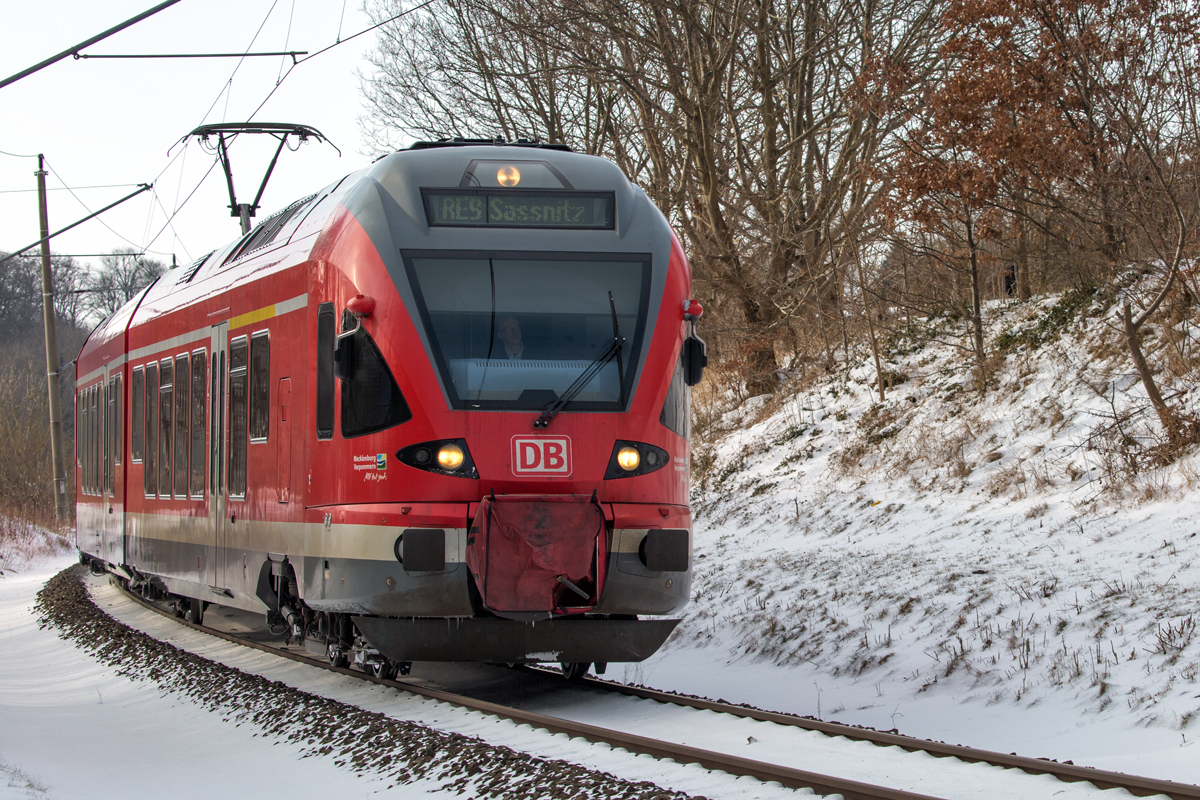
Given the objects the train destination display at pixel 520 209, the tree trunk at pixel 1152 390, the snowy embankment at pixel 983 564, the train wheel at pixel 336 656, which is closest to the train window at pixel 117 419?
the train wheel at pixel 336 656

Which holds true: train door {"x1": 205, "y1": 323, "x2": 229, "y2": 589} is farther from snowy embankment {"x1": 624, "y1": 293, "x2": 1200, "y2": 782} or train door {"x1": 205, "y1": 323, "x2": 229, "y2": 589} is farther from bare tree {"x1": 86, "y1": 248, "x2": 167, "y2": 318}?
bare tree {"x1": 86, "y1": 248, "x2": 167, "y2": 318}

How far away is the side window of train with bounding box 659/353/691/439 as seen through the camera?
25.9 feet

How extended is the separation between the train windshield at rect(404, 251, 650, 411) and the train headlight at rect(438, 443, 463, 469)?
10.6 inches

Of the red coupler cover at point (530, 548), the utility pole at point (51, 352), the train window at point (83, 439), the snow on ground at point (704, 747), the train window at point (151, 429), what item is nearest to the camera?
the snow on ground at point (704, 747)

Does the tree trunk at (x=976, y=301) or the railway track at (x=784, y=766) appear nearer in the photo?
the railway track at (x=784, y=766)

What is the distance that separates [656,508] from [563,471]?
2.43ft

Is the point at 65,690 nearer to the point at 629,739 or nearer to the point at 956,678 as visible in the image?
the point at 629,739

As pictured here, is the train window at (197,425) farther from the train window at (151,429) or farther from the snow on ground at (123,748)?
the snow on ground at (123,748)

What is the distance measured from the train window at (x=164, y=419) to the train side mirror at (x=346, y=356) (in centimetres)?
483

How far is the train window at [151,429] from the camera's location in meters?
12.3

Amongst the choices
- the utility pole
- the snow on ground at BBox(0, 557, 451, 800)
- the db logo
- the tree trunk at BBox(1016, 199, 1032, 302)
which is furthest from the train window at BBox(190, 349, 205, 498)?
the utility pole

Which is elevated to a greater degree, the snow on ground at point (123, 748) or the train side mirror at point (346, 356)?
the train side mirror at point (346, 356)

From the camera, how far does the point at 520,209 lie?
7977 millimetres

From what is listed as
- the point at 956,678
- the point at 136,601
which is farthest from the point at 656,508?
the point at 136,601
